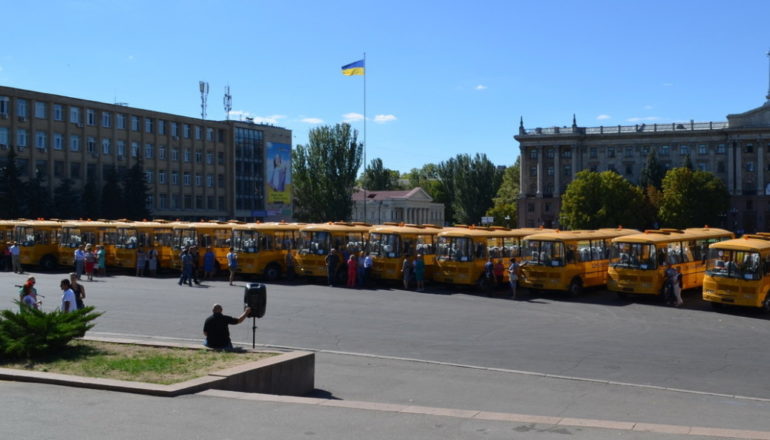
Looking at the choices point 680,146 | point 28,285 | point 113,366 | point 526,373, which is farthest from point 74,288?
point 680,146

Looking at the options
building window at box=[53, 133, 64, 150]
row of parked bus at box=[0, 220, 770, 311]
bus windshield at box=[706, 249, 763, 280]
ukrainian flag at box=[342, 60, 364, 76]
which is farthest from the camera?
building window at box=[53, 133, 64, 150]

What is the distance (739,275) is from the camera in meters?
25.5

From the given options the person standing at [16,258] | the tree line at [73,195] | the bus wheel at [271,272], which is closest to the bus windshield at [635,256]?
the bus wheel at [271,272]

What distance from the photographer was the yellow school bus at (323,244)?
3388 centimetres

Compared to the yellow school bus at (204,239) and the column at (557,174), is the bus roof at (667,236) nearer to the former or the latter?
the yellow school bus at (204,239)

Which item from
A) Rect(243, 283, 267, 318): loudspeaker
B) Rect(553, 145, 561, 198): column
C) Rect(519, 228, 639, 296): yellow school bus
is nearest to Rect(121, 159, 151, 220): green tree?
Rect(519, 228, 639, 296): yellow school bus

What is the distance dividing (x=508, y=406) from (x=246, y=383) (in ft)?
13.2

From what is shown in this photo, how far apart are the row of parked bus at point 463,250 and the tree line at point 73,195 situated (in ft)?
84.4

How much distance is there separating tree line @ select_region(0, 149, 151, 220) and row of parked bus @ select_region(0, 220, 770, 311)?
1013 inches

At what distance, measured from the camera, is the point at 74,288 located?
1786 centimetres

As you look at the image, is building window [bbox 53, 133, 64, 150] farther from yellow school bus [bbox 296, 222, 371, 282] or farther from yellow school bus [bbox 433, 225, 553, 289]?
yellow school bus [bbox 433, 225, 553, 289]

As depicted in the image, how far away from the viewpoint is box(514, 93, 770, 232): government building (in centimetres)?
11975

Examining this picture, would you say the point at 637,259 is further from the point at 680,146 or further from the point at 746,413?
the point at 680,146

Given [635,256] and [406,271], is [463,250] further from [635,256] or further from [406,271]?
[635,256]
